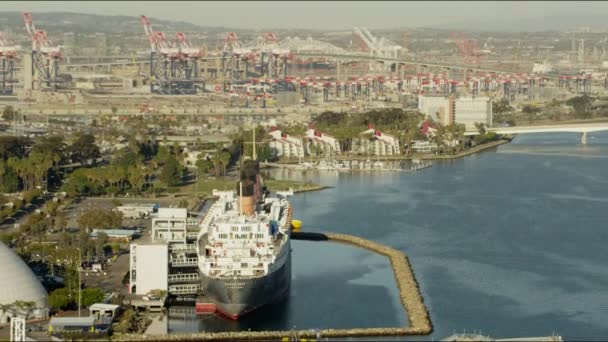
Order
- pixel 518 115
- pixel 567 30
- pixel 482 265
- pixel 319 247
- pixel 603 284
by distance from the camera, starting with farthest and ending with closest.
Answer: pixel 567 30, pixel 518 115, pixel 319 247, pixel 482 265, pixel 603 284

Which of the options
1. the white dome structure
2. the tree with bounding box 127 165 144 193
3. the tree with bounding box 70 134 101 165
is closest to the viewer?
the white dome structure

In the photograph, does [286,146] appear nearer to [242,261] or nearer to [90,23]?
[242,261]

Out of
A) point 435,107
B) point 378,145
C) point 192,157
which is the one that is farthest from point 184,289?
point 435,107

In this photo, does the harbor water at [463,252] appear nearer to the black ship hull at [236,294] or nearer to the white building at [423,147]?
the black ship hull at [236,294]

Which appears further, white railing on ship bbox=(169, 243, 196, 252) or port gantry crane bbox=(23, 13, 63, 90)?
port gantry crane bbox=(23, 13, 63, 90)

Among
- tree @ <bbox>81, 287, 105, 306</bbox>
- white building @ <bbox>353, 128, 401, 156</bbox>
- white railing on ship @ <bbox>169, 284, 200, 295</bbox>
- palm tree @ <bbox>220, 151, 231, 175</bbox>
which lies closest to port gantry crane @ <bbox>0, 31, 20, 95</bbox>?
white building @ <bbox>353, 128, 401, 156</bbox>

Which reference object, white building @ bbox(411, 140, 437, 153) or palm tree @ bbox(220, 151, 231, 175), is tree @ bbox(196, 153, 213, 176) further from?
white building @ bbox(411, 140, 437, 153)

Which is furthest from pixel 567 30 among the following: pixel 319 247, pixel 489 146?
pixel 319 247

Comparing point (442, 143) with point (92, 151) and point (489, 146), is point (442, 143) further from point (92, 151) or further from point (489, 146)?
point (92, 151)
